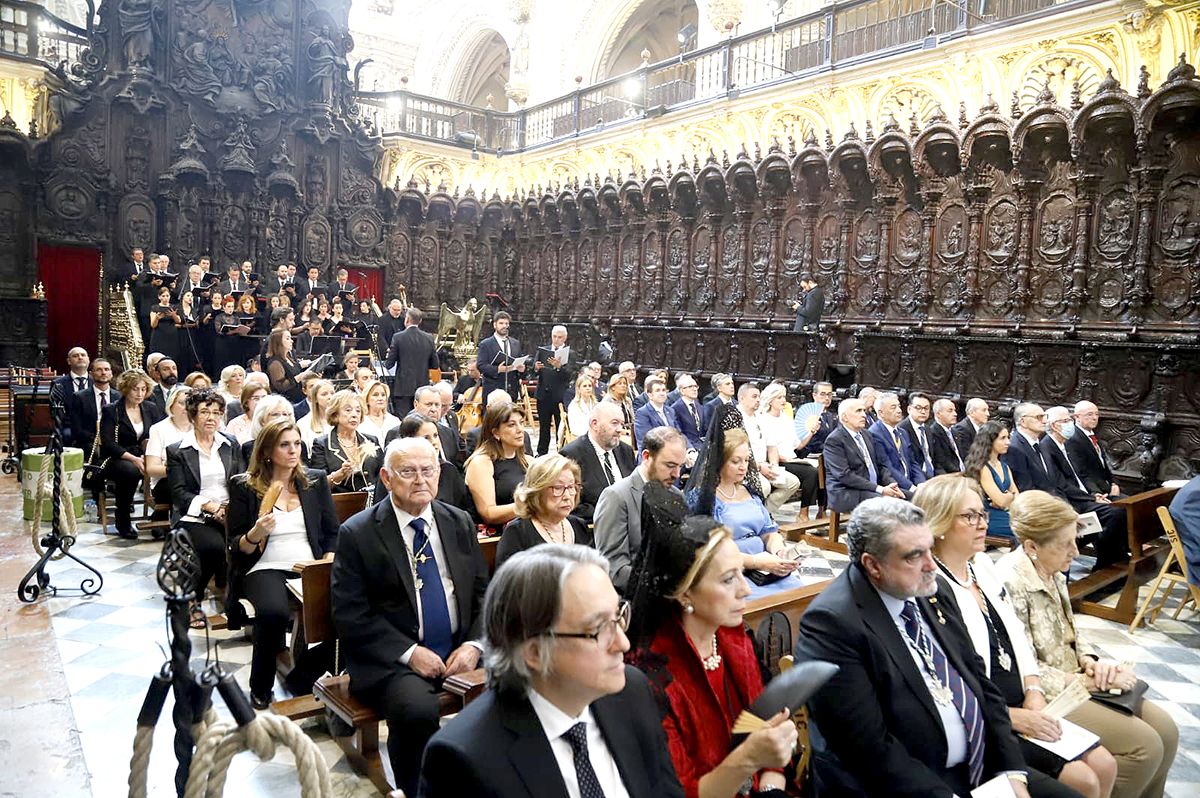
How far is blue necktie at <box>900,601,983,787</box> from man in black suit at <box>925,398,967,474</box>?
520 cm

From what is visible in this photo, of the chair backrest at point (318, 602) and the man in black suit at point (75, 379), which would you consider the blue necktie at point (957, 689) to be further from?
the man in black suit at point (75, 379)

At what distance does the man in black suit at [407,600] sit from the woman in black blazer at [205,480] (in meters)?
1.91

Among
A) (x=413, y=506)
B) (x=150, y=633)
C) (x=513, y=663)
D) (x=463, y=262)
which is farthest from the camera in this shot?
(x=463, y=262)

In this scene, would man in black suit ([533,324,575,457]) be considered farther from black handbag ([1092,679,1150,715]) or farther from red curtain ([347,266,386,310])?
red curtain ([347,266,386,310])

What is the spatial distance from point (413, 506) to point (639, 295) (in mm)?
13466

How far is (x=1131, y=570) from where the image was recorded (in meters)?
5.50

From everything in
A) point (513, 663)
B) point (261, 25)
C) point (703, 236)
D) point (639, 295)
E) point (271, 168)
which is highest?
point (261, 25)

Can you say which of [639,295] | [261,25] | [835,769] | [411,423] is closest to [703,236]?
[639,295]

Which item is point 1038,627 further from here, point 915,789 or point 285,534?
point 285,534

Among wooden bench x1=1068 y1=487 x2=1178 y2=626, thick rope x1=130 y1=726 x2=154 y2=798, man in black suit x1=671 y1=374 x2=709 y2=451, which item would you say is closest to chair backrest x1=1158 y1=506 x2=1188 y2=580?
wooden bench x1=1068 y1=487 x2=1178 y2=626

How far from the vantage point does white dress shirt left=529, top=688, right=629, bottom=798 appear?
156 centimetres

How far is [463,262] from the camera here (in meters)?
19.3

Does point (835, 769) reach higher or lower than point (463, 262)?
lower

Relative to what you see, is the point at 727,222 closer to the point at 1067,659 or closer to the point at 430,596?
the point at 1067,659
